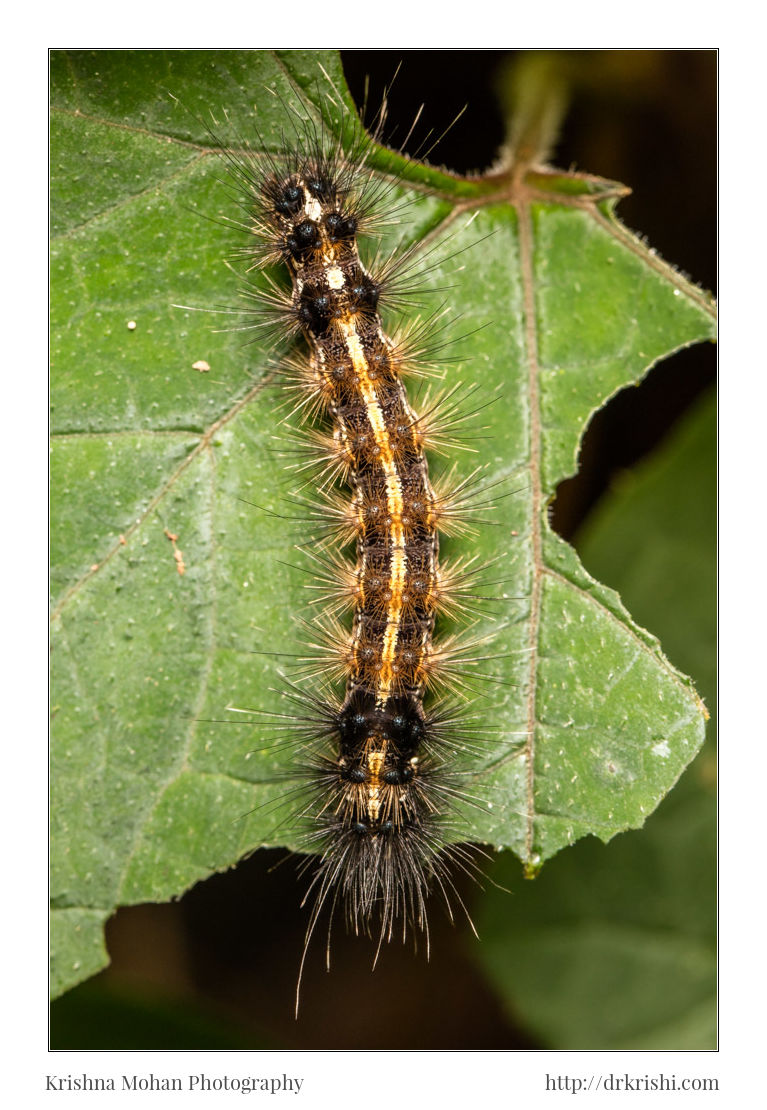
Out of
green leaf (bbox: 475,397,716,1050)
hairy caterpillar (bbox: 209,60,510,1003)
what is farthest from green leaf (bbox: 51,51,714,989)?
green leaf (bbox: 475,397,716,1050)

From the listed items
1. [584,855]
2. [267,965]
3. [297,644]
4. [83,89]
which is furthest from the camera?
[267,965]

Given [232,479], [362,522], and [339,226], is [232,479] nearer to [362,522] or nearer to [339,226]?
[362,522]

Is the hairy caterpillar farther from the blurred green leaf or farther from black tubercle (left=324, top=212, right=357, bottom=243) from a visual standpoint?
the blurred green leaf

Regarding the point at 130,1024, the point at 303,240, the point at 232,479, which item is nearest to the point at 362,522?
the point at 232,479

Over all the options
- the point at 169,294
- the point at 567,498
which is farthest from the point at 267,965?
the point at 169,294

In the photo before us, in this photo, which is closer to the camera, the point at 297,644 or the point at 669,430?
the point at 297,644

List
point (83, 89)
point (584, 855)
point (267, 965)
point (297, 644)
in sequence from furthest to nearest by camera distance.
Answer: point (267, 965), point (584, 855), point (297, 644), point (83, 89)

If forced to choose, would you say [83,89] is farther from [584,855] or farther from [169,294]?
[584,855]
